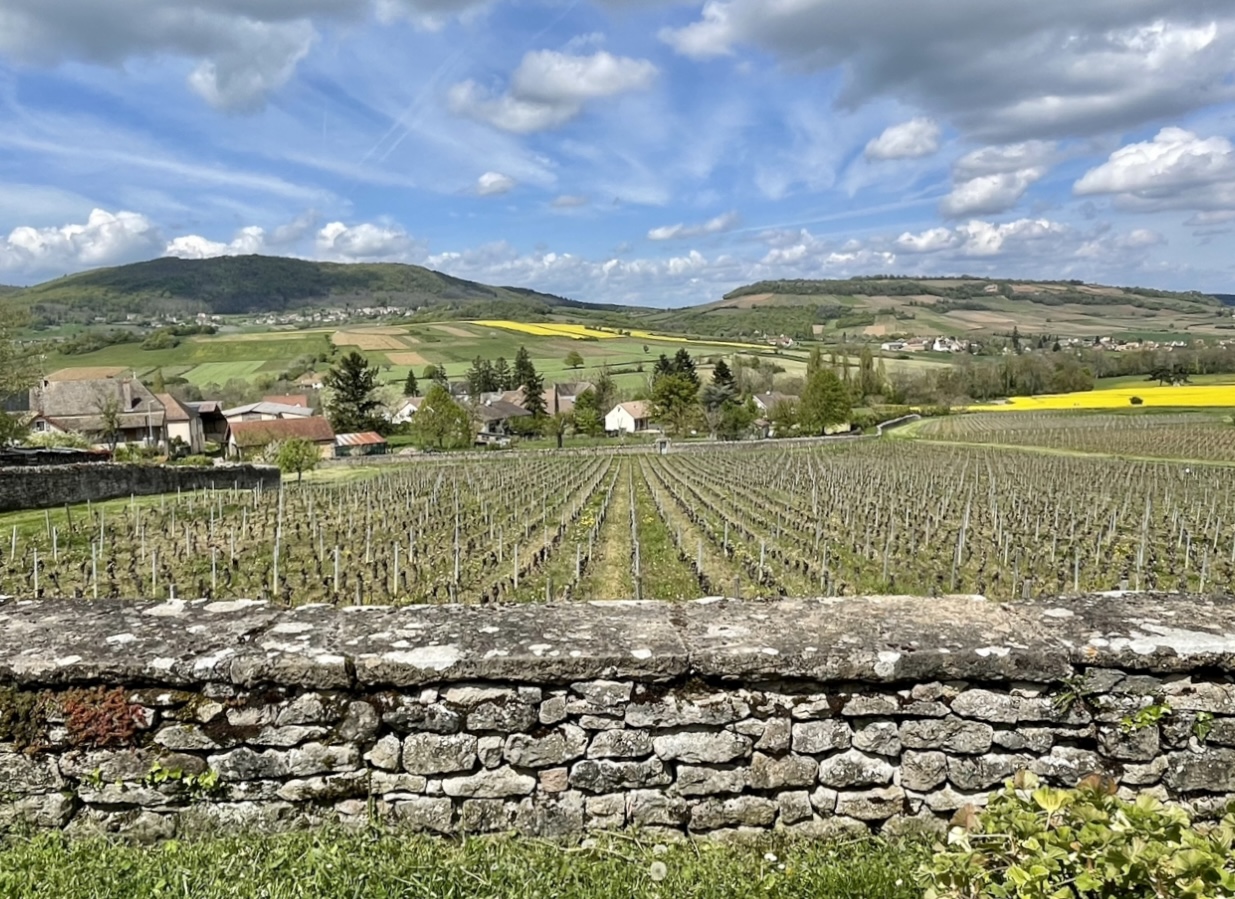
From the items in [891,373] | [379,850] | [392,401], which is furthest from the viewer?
[891,373]

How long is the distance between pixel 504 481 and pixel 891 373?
82.1 metres

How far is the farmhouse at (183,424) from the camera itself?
63156 mm

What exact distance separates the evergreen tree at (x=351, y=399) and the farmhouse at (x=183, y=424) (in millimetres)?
14574

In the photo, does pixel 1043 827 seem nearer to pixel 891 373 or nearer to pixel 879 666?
pixel 879 666

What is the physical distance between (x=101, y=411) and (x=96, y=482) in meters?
37.9

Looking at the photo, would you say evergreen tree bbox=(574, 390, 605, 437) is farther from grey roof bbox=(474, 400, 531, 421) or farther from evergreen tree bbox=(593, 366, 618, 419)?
grey roof bbox=(474, 400, 531, 421)

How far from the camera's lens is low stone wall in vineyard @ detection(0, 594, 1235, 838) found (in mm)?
3072

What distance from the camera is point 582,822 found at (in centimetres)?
311

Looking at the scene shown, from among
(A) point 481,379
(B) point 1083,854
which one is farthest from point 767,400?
(B) point 1083,854

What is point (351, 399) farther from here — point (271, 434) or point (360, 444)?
point (271, 434)

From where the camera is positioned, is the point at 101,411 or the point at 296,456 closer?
the point at 296,456

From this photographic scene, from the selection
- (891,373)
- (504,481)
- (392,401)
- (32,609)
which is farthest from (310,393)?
(32,609)

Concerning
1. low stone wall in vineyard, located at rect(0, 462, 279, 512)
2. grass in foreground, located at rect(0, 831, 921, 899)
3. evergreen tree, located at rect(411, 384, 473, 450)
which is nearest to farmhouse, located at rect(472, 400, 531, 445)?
evergreen tree, located at rect(411, 384, 473, 450)

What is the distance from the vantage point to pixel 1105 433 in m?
50.8
